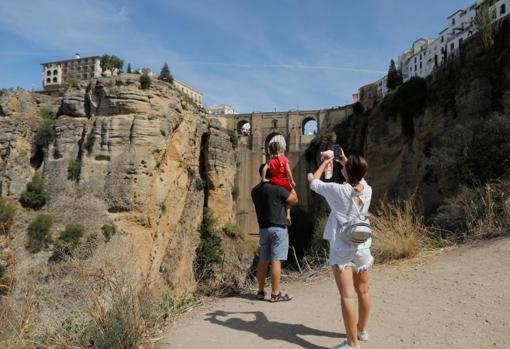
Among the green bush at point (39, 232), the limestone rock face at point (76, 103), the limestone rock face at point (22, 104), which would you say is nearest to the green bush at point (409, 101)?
the limestone rock face at point (76, 103)

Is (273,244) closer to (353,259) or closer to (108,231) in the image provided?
(353,259)

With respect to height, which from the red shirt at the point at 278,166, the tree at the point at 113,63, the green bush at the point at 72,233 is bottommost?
the green bush at the point at 72,233

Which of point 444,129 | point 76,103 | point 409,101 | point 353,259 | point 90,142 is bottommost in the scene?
point 353,259

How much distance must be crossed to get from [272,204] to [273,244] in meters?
0.44

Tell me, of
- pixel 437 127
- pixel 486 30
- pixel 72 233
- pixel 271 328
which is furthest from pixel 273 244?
pixel 486 30

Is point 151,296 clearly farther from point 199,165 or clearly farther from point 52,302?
point 199,165

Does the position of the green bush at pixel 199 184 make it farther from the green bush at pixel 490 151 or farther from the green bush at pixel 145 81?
the green bush at pixel 490 151

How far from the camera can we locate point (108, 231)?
17.4 m

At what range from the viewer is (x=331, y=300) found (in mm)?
4562

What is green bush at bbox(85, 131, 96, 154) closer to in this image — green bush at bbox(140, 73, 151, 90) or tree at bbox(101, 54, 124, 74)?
green bush at bbox(140, 73, 151, 90)

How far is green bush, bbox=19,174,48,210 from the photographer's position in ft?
60.8

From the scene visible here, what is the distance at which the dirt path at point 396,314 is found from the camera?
3.40 meters

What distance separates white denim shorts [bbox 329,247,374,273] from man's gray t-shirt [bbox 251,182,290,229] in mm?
1488

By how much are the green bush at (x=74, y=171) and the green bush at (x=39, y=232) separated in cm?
220
